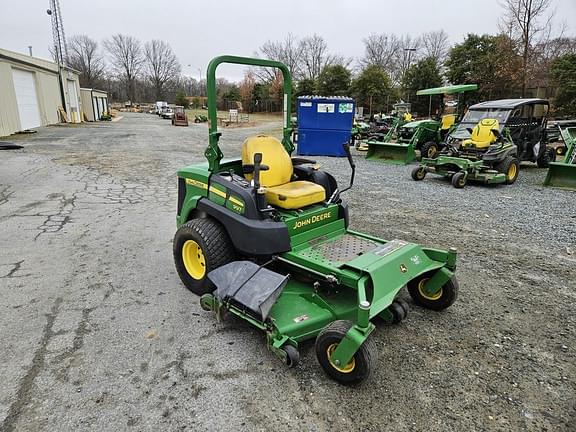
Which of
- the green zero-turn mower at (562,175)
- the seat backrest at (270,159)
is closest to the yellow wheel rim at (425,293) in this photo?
the seat backrest at (270,159)

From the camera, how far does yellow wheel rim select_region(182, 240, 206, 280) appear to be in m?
3.42

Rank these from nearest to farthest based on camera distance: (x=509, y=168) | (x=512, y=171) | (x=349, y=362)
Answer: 1. (x=349, y=362)
2. (x=509, y=168)
3. (x=512, y=171)

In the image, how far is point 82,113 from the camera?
29703 millimetres

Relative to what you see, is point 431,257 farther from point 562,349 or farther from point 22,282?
point 22,282

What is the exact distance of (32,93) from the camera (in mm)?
20281

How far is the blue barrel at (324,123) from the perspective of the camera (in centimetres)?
1255

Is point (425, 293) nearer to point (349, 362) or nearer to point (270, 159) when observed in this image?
point (349, 362)

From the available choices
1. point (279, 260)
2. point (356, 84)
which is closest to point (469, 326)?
point (279, 260)

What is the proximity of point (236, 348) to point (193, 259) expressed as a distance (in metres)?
1.08

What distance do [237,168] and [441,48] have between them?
168 feet

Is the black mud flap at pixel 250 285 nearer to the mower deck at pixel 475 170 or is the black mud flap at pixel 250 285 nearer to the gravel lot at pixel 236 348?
the gravel lot at pixel 236 348

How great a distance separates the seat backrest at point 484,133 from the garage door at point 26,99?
19224 mm

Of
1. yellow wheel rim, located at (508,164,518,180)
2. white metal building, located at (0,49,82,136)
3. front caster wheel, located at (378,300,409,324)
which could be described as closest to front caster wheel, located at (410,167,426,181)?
yellow wheel rim, located at (508,164,518,180)

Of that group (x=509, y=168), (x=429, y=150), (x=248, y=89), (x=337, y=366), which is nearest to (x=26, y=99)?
(x=429, y=150)
